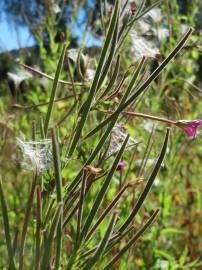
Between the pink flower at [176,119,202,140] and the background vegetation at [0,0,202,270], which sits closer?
the pink flower at [176,119,202,140]

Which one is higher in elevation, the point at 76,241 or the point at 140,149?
the point at 76,241

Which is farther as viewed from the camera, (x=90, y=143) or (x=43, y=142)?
(x=90, y=143)

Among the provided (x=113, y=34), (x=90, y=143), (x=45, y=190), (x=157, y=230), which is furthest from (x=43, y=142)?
(x=157, y=230)

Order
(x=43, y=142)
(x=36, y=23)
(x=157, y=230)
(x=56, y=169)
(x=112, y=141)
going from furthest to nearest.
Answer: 1. (x=36, y=23)
2. (x=157, y=230)
3. (x=112, y=141)
4. (x=43, y=142)
5. (x=56, y=169)

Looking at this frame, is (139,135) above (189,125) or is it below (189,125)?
below

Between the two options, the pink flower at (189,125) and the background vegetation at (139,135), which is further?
the background vegetation at (139,135)

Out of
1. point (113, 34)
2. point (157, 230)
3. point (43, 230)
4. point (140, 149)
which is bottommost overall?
point (157, 230)

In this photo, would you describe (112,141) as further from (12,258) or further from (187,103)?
(187,103)

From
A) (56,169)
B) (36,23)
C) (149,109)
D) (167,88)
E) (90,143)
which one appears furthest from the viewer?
(36,23)

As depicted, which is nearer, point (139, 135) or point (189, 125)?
point (189, 125)

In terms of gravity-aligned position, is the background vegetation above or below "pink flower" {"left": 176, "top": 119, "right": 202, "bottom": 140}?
below

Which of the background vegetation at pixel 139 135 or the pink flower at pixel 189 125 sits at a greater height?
the pink flower at pixel 189 125
